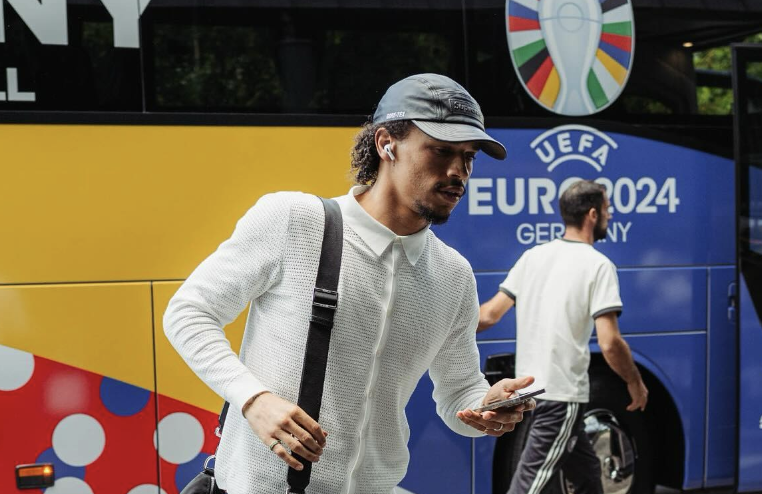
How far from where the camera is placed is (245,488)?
2248 millimetres

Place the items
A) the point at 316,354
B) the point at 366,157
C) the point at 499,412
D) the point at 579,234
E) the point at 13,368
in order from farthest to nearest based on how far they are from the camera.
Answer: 1. the point at 579,234
2. the point at 13,368
3. the point at 366,157
4. the point at 499,412
5. the point at 316,354

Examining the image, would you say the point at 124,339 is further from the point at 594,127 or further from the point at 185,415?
the point at 594,127

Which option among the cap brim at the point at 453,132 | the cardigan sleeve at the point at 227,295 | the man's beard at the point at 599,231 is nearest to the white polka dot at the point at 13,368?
the cardigan sleeve at the point at 227,295

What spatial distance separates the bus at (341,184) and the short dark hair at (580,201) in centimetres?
30

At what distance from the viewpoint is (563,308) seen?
14.8ft

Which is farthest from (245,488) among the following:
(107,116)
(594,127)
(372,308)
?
(594,127)

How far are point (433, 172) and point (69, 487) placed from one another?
2866 millimetres

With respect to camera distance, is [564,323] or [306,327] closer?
[306,327]

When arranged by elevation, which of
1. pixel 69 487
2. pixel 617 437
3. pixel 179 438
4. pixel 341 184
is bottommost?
pixel 617 437

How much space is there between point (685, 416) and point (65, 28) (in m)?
3.98

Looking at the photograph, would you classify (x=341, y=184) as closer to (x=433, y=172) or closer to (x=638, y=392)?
(x=638, y=392)

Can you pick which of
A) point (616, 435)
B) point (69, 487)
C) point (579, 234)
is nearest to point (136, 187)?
point (69, 487)

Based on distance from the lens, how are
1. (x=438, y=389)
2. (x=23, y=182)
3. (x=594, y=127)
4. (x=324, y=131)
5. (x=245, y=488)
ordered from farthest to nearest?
(x=594, y=127)
(x=324, y=131)
(x=23, y=182)
(x=438, y=389)
(x=245, y=488)

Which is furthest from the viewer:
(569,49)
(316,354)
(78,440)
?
(569,49)
